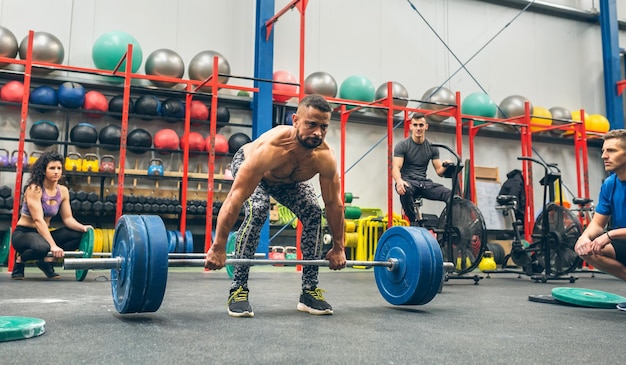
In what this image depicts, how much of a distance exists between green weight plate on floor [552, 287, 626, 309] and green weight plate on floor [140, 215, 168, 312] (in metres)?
1.89

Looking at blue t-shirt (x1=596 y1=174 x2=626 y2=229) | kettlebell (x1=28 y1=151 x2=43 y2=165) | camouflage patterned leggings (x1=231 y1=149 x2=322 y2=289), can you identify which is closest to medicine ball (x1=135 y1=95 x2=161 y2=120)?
kettlebell (x1=28 y1=151 x2=43 y2=165)

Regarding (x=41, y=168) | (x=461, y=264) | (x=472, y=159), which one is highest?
(x=472, y=159)

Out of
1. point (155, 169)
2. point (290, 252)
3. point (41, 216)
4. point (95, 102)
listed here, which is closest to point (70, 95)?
point (95, 102)

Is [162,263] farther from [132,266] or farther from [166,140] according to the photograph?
[166,140]

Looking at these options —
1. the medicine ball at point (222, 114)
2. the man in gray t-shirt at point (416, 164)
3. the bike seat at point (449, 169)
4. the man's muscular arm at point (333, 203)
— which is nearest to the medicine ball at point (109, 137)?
the medicine ball at point (222, 114)

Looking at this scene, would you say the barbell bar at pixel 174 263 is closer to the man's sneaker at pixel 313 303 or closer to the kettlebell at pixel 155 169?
the man's sneaker at pixel 313 303

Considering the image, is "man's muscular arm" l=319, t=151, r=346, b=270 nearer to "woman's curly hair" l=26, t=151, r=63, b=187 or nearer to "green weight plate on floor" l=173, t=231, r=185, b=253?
"woman's curly hair" l=26, t=151, r=63, b=187

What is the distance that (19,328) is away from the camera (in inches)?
56.9

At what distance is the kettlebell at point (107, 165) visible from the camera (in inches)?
219

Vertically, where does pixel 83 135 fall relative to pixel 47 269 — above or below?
above

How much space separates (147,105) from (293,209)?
401cm

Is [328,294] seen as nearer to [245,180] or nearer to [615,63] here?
[245,180]

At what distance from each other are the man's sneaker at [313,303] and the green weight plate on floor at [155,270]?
2.07 feet

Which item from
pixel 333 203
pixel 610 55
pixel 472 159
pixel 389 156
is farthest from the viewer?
pixel 610 55
